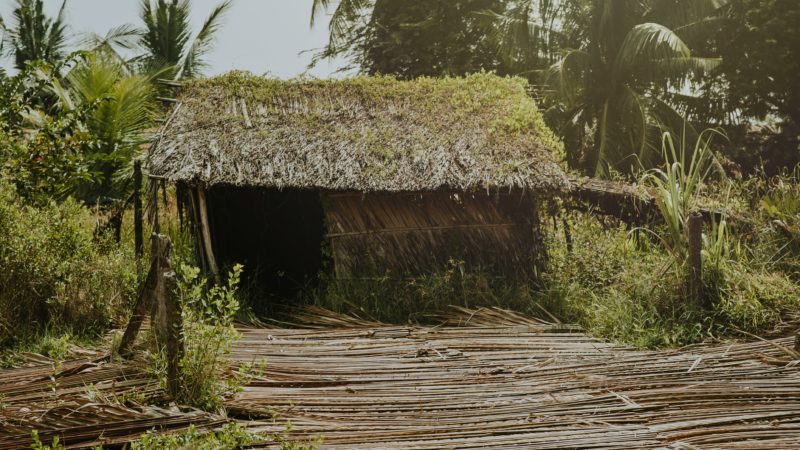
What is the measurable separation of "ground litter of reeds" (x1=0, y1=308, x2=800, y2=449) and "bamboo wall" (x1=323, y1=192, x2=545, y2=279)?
223 centimetres

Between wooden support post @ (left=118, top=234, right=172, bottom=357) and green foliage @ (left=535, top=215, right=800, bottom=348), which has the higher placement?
wooden support post @ (left=118, top=234, right=172, bottom=357)

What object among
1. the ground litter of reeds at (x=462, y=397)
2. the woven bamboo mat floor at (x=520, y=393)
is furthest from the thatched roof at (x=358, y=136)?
the ground litter of reeds at (x=462, y=397)

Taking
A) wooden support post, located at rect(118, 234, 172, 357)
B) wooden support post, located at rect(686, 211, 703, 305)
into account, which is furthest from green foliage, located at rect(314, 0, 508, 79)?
wooden support post, located at rect(118, 234, 172, 357)

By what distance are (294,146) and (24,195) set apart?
235cm

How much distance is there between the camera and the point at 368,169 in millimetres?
6871

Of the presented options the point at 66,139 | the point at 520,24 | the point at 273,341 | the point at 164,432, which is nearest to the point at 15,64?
the point at 520,24

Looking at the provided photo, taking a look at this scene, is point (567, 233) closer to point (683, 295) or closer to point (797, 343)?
point (683, 295)

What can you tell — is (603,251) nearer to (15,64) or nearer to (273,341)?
(273,341)

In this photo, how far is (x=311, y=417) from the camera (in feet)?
11.3

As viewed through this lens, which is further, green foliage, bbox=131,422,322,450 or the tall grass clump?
the tall grass clump

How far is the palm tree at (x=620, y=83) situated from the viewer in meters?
13.0

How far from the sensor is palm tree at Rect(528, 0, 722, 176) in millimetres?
13023

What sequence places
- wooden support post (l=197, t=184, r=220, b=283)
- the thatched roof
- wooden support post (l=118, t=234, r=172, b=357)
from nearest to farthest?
wooden support post (l=118, t=234, r=172, b=357)
the thatched roof
wooden support post (l=197, t=184, r=220, b=283)

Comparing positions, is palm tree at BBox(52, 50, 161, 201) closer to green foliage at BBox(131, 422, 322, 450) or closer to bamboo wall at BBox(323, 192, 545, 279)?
bamboo wall at BBox(323, 192, 545, 279)
